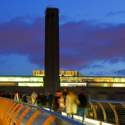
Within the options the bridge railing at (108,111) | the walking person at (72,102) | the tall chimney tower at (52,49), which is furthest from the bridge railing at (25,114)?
the tall chimney tower at (52,49)

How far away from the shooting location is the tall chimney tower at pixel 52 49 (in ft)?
202

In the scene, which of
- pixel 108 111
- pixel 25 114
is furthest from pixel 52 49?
pixel 25 114

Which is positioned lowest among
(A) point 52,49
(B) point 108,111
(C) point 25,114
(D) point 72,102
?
(B) point 108,111

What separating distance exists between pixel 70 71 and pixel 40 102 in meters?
88.1

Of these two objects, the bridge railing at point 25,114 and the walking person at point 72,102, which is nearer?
the bridge railing at point 25,114

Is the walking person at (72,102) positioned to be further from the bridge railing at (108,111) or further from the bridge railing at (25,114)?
the bridge railing at (25,114)

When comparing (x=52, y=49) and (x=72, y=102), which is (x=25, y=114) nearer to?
(x=72, y=102)

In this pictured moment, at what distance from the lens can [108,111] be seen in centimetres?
1137

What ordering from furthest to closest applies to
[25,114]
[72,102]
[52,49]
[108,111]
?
[52,49] < [108,111] < [72,102] < [25,114]

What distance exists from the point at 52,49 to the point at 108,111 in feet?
168

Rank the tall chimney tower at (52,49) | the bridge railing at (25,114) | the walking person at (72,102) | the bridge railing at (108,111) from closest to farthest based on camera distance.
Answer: the bridge railing at (25,114) < the bridge railing at (108,111) < the walking person at (72,102) < the tall chimney tower at (52,49)

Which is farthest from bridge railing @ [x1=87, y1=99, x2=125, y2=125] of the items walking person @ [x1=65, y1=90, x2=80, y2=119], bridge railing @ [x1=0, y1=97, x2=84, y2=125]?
bridge railing @ [x1=0, y1=97, x2=84, y2=125]

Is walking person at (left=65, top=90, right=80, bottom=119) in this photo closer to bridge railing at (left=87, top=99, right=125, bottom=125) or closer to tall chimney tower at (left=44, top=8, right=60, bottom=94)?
bridge railing at (left=87, top=99, right=125, bottom=125)

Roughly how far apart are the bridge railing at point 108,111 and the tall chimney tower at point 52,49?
48753mm
